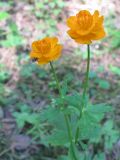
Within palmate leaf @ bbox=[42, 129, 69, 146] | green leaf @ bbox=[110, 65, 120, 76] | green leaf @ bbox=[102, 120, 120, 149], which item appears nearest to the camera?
palmate leaf @ bbox=[42, 129, 69, 146]

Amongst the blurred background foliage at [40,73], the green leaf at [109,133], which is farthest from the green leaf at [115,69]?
the green leaf at [109,133]

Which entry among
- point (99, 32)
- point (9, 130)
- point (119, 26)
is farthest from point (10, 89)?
point (99, 32)

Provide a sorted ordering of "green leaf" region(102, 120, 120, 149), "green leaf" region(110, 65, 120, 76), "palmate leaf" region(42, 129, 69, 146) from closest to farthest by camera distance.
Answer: "palmate leaf" region(42, 129, 69, 146) → "green leaf" region(102, 120, 120, 149) → "green leaf" region(110, 65, 120, 76)

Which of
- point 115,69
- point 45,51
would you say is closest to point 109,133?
point 115,69

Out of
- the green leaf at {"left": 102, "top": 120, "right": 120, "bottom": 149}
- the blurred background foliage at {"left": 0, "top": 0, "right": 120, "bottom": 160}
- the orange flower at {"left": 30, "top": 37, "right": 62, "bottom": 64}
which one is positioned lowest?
the green leaf at {"left": 102, "top": 120, "right": 120, "bottom": 149}

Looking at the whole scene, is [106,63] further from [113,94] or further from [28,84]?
[28,84]

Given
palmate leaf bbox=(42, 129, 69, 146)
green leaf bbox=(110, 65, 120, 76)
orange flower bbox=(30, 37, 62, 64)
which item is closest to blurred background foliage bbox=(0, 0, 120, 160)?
green leaf bbox=(110, 65, 120, 76)

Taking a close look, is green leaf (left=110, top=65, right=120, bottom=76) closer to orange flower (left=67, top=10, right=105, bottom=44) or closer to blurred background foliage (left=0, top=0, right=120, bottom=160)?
blurred background foliage (left=0, top=0, right=120, bottom=160)
